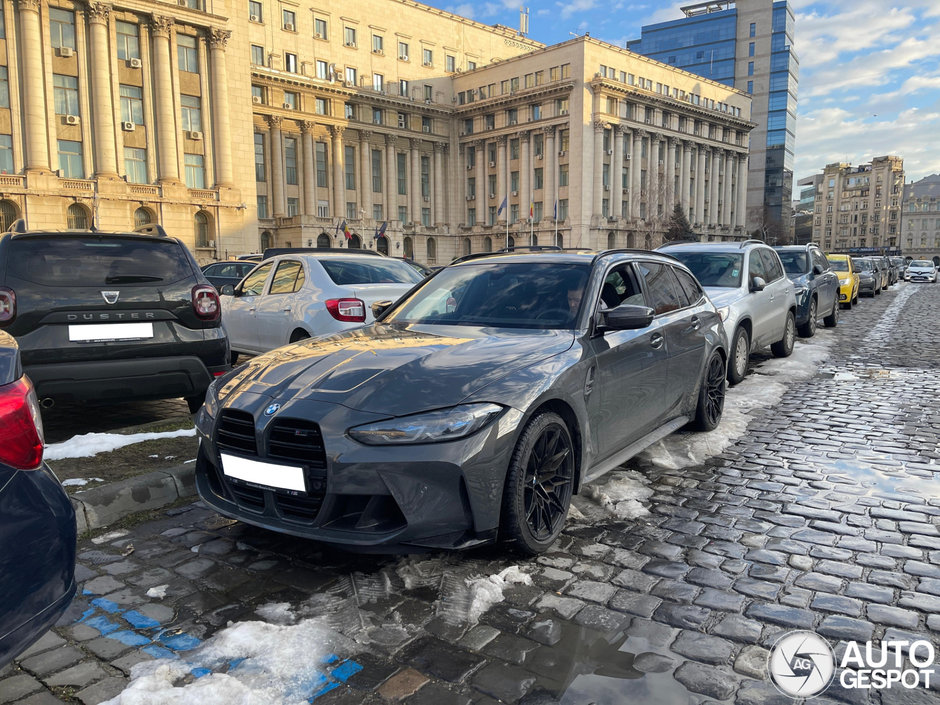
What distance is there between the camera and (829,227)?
571ft

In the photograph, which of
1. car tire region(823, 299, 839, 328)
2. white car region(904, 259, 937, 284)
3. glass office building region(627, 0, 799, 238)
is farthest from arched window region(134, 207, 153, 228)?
glass office building region(627, 0, 799, 238)

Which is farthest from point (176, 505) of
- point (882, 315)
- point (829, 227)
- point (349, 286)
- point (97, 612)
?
point (829, 227)

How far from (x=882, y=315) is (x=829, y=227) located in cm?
17540

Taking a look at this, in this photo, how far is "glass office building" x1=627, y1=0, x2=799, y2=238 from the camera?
341 ft

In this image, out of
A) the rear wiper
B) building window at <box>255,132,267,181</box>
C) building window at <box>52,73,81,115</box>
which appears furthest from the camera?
building window at <box>255,132,267,181</box>

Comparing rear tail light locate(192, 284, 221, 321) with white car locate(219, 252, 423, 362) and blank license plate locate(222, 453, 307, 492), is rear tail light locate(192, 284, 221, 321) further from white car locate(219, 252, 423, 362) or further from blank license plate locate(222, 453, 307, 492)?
blank license plate locate(222, 453, 307, 492)

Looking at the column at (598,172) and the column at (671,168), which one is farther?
the column at (671,168)

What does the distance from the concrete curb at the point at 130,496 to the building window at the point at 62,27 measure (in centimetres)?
4926

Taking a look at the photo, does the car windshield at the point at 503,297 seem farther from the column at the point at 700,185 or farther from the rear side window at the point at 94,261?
the column at the point at 700,185

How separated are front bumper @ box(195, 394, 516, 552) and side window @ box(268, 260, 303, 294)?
5823 millimetres

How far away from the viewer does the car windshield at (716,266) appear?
31.4 ft

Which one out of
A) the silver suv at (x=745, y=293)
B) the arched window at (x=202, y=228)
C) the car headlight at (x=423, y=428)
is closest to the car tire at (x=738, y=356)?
the silver suv at (x=745, y=293)

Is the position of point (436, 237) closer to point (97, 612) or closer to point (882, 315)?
point (882, 315)

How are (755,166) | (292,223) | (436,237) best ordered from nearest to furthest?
1. (292,223)
2. (436,237)
3. (755,166)
